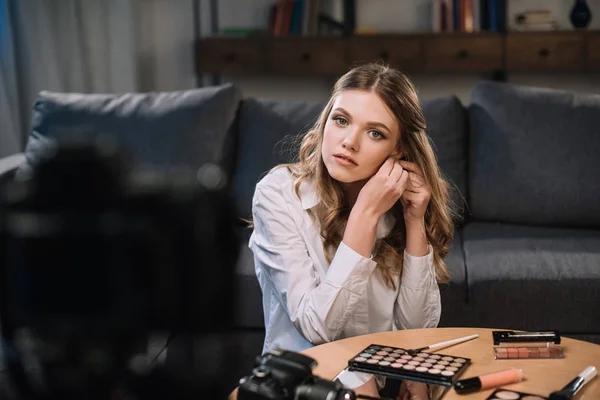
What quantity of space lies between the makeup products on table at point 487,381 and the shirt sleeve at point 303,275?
0.30 meters

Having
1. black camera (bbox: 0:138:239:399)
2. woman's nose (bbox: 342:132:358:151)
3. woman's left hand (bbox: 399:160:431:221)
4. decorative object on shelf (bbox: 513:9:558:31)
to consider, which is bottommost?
woman's left hand (bbox: 399:160:431:221)

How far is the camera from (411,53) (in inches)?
141

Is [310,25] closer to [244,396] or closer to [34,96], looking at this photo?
[34,96]

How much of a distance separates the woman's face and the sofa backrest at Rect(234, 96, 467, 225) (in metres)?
1.11

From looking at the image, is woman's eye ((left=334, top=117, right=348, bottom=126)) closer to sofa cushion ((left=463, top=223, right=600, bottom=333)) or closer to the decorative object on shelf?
sofa cushion ((left=463, top=223, right=600, bottom=333))

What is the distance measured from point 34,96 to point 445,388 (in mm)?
2685

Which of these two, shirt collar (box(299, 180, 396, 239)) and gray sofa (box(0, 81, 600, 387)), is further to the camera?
gray sofa (box(0, 81, 600, 387))

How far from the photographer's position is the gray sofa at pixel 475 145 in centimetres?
242

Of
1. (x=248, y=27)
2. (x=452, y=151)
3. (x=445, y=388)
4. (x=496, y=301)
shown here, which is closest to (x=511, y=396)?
(x=445, y=388)

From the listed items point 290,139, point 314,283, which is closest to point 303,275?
point 314,283

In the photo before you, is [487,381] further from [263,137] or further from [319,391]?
[263,137]

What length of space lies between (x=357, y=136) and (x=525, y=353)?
0.44 meters

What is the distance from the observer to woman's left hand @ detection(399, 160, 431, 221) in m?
1.39

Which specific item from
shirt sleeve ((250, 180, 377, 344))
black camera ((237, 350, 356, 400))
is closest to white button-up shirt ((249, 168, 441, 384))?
shirt sleeve ((250, 180, 377, 344))
